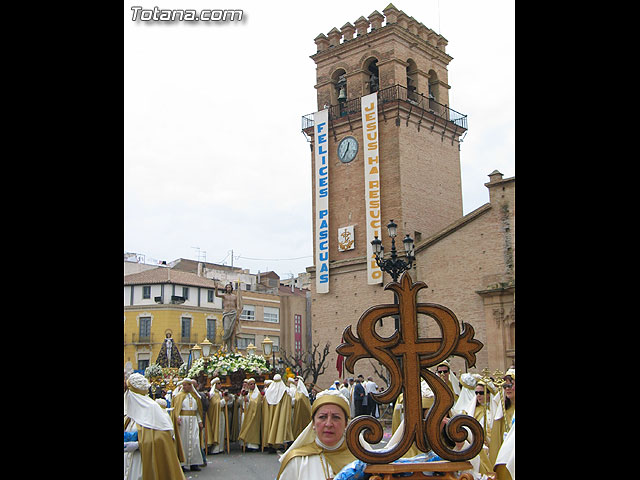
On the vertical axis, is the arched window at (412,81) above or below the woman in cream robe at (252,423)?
above

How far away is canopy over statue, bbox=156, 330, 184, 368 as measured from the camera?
43750mm

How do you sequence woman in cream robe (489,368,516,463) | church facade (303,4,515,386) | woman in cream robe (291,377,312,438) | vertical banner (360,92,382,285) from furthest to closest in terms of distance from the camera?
vertical banner (360,92,382,285), church facade (303,4,515,386), woman in cream robe (291,377,312,438), woman in cream robe (489,368,516,463)

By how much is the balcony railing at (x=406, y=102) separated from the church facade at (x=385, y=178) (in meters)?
0.06

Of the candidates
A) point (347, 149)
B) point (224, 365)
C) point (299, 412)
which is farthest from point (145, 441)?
point (347, 149)

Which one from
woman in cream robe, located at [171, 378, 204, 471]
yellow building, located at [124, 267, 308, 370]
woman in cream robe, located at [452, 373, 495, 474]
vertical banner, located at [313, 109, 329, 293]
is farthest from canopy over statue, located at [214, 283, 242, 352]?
yellow building, located at [124, 267, 308, 370]

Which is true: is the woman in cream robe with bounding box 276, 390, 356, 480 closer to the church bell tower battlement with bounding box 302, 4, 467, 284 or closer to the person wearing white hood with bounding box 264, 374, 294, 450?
the person wearing white hood with bounding box 264, 374, 294, 450

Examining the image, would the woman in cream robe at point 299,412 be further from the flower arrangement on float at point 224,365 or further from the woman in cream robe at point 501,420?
the woman in cream robe at point 501,420

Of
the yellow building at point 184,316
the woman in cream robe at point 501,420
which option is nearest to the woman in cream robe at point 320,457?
the woman in cream robe at point 501,420

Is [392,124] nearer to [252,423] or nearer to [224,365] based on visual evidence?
[224,365]

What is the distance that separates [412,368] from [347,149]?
30.2 m

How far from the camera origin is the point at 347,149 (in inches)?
1292

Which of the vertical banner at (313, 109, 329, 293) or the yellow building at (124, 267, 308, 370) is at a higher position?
the vertical banner at (313, 109, 329, 293)

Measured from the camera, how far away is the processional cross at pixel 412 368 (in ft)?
9.73

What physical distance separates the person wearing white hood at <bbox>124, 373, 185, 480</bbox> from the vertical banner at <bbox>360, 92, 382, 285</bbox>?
22807 millimetres
